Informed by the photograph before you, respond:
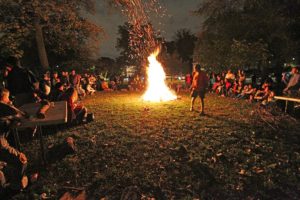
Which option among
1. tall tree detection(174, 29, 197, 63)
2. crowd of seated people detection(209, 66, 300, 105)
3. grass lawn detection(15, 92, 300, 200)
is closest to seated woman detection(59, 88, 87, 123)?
grass lawn detection(15, 92, 300, 200)

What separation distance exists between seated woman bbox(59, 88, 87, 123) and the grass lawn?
0.41 metres

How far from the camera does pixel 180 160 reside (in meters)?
5.65

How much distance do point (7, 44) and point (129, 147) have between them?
47.2 ft

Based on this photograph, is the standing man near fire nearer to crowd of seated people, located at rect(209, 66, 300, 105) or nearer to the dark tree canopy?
crowd of seated people, located at rect(209, 66, 300, 105)

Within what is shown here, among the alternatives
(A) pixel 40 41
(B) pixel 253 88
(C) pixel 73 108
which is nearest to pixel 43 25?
(A) pixel 40 41

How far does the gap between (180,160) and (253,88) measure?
1134cm

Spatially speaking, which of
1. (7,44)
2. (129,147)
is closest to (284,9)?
(129,147)

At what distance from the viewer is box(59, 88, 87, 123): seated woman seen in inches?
Answer: 325

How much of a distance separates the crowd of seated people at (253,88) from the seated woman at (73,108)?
820 centimetres

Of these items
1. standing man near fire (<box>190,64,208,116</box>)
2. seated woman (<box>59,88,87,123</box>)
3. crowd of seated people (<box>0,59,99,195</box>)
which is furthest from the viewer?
standing man near fire (<box>190,64,208,116</box>)

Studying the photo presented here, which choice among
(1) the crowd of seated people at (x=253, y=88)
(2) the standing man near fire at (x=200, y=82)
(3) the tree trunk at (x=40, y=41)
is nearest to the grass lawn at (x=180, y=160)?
(2) the standing man near fire at (x=200, y=82)

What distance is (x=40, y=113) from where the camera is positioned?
4.88m

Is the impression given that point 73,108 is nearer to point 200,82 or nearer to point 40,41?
point 200,82

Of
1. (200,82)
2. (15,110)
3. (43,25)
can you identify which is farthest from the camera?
(43,25)
